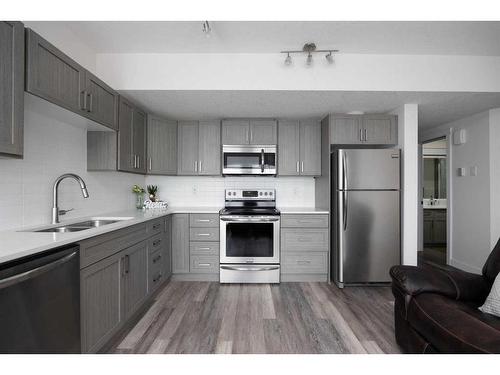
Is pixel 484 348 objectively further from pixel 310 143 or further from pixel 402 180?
pixel 310 143

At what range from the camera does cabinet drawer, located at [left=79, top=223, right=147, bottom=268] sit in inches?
60.0

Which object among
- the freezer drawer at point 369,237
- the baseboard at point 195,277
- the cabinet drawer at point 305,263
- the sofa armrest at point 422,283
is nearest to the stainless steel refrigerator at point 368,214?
the freezer drawer at point 369,237

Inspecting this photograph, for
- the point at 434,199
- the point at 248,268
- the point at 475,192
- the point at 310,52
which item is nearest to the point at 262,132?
the point at 310,52

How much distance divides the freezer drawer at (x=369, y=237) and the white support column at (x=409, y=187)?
3.2 inches

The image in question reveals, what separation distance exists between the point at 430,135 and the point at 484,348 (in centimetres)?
420

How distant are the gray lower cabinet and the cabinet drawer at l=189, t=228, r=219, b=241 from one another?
860mm

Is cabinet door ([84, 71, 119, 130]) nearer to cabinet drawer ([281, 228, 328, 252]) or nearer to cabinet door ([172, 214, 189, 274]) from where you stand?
cabinet door ([172, 214, 189, 274])

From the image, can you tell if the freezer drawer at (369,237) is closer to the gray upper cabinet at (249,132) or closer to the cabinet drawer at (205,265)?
the gray upper cabinet at (249,132)

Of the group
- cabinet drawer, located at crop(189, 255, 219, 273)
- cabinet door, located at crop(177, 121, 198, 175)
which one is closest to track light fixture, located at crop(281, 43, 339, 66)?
cabinet door, located at crop(177, 121, 198, 175)

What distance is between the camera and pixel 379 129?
10.3 ft

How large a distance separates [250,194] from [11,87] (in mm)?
2790

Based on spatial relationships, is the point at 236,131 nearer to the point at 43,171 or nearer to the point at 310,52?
the point at 310,52

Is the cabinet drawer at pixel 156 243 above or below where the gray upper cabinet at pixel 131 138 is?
below

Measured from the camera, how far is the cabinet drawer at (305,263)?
10.2 feet
